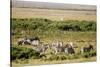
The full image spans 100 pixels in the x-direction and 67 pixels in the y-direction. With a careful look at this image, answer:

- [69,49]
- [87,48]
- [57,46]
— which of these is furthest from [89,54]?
[57,46]

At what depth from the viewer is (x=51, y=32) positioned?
178 cm

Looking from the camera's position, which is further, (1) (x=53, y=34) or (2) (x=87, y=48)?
(2) (x=87, y=48)

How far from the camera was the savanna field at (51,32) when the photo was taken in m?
1.68

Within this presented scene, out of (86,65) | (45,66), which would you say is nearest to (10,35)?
(45,66)

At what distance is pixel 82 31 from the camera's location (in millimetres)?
1894

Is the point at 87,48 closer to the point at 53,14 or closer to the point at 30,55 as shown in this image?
the point at 53,14

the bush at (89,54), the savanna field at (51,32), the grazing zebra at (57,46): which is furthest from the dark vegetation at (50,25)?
the bush at (89,54)

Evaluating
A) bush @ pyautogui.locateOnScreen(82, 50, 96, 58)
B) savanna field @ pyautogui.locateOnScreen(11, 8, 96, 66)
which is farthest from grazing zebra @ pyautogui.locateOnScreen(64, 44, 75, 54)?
bush @ pyautogui.locateOnScreen(82, 50, 96, 58)

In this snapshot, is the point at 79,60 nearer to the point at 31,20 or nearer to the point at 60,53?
the point at 60,53

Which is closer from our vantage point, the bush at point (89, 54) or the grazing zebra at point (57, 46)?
the grazing zebra at point (57, 46)

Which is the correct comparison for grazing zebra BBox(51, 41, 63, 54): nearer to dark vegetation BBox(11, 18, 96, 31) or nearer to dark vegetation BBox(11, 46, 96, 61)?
dark vegetation BBox(11, 46, 96, 61)

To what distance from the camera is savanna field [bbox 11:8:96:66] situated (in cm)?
168

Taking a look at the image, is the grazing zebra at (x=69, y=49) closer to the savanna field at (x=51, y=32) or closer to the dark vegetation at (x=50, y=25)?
the savanna field at (x=51, y=32)

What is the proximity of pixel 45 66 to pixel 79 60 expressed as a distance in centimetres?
38
